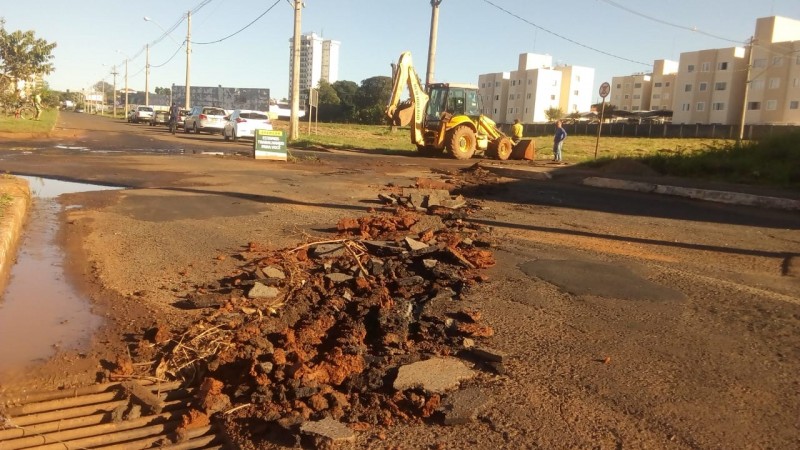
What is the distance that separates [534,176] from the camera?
65.6 feet

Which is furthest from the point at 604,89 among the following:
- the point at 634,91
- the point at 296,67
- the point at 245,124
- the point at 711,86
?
the point at 634,91

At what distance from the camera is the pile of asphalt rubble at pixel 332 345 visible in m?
3.86

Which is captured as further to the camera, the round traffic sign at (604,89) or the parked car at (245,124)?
the parked car at (245,124)

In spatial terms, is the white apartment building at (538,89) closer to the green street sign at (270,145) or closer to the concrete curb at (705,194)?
the green street sign at (270,145)

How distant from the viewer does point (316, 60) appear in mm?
161250

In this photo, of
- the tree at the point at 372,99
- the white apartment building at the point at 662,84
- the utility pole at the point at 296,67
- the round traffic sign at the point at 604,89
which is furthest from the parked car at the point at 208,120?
the white apartment building at the point at 662,84

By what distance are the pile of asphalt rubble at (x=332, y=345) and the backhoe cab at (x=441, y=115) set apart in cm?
1876

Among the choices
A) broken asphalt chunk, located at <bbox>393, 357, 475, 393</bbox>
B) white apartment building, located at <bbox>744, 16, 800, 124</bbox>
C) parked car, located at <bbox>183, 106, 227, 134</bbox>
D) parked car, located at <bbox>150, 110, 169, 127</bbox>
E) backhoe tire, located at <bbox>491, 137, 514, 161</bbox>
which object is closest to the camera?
broken asphalt chunk, located at <bbox>393, 357, 475, 393</bbox>

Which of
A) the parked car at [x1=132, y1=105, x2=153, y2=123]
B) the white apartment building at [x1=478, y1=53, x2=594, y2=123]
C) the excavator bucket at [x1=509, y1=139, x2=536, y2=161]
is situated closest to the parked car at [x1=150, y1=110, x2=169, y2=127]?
the parked car at [x1=132, y1=105, x2=153, y2=123]

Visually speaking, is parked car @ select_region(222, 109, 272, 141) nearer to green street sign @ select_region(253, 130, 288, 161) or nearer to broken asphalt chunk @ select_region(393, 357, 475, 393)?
green street sign @ select_region(253, 130, 288, 161)

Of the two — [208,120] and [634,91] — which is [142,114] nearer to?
[208,120]

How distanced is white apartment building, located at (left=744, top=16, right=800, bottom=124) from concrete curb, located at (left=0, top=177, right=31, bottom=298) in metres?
80.5

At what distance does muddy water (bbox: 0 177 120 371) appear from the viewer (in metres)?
5.00

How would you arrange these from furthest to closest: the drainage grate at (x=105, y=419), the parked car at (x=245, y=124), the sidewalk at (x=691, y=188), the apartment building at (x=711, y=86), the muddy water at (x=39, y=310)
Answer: the apartment building at (x=711, y=86) → the parked car at (x=245, y=124) → the sidewalk at (x=691, y=188) → the muddy water at (x=39, y=310) → the drainage grate at (x=105, y=419)
